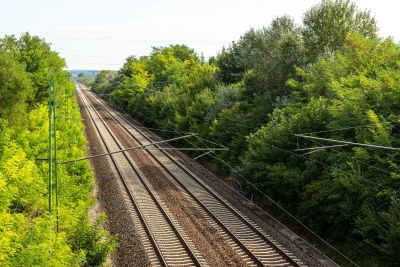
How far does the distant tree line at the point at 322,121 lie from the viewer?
1977 cm

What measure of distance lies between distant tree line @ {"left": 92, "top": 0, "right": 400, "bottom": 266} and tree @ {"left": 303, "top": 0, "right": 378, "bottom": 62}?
0.09m

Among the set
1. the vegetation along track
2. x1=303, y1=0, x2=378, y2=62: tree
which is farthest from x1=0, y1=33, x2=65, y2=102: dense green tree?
x1=303, y1=0, x2=378, y2=62: tree

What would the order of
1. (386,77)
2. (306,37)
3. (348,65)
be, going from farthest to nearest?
(306,37)
(348,65)
(386,77)

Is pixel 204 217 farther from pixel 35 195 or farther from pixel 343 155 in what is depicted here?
pixel 35 195

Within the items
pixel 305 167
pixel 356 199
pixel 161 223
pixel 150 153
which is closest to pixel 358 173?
pixel 356 199

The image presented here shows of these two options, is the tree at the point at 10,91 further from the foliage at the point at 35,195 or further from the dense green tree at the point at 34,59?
the dense green tree at the point at 34,59

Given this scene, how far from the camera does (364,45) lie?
98.5 ft

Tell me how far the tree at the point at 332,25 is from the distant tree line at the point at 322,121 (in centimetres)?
9

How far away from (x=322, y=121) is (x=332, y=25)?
1440cm

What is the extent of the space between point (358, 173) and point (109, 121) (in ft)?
177

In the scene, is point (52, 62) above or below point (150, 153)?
above

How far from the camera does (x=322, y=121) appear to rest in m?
25.3

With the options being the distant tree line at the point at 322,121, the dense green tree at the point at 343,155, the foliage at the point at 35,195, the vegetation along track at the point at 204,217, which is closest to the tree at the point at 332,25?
the distant tree line at the point at 322,121

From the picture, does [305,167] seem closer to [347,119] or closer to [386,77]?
[347,119]
